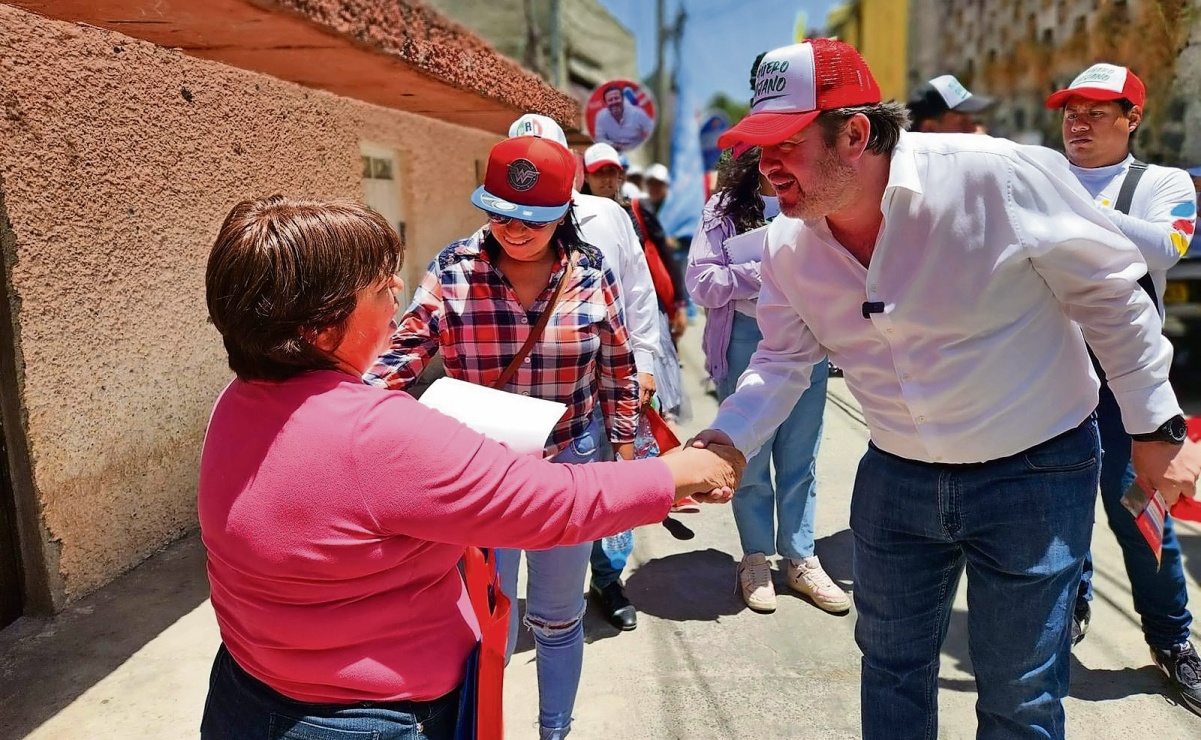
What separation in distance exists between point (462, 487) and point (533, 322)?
48.7 inches

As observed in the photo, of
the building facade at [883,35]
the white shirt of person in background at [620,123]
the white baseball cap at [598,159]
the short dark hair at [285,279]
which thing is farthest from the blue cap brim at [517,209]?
the building facade at [883,35]

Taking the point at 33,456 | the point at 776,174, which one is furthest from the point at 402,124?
the point at 776,174

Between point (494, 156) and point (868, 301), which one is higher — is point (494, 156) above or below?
above

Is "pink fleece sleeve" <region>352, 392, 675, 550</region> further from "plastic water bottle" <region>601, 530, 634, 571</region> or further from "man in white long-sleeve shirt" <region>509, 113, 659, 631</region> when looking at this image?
"plastic water bottle" <region>601, 530, 634, 571</region>

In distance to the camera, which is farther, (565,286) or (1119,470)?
(1119,470)

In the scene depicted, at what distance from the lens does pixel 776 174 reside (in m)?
1.88

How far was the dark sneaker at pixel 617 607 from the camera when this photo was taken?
3.47m

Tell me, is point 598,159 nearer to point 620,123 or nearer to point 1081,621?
point 620,123

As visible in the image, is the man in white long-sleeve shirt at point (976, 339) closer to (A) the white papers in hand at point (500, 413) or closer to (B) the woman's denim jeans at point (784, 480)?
(A) the white papers in hand at point (500, 413)

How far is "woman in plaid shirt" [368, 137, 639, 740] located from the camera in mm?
2445

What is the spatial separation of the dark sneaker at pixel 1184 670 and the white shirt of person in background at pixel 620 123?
5650mm

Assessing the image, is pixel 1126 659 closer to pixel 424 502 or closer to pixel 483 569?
pixel 483 569

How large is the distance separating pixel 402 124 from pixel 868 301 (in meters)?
5.38

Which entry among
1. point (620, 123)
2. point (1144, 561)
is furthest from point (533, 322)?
point (620, 123)
